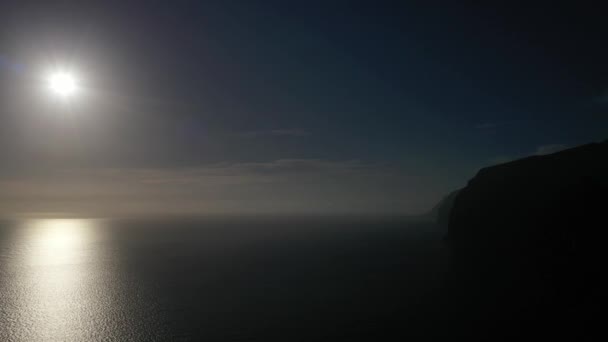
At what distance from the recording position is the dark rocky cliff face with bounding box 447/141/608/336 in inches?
2099

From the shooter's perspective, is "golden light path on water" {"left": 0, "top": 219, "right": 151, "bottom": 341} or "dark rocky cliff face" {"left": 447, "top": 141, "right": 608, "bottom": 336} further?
"dark rocky cliff face" {"left": 447, "top": 141, "right": 608, "bottom": 336}

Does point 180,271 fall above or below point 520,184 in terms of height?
below

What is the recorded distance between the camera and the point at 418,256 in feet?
374

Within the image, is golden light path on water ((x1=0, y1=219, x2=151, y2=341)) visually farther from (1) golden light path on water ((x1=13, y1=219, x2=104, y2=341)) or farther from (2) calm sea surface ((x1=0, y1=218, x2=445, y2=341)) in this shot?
(2) calm sea surface ((x1=0, y1=218, x2=445, y2=341))

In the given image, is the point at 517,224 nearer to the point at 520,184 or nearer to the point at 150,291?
the point at 520,184

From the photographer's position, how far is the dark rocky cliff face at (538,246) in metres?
53.3

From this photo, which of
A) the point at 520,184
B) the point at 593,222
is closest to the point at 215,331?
the point at 593,222

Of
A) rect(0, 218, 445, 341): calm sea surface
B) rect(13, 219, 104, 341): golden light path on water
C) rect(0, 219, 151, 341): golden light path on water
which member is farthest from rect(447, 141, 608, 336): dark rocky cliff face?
rect(13, 219, 104, 341): golden light path on water

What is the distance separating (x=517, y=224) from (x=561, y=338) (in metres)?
56.7

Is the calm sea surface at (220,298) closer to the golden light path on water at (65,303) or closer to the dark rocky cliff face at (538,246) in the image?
the golden light path on water at (65,303)

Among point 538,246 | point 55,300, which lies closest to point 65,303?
point 55,300

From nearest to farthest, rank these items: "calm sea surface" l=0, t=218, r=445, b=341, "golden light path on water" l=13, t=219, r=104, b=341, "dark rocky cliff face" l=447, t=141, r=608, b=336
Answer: "calm sea surface" l=0, t=218, r=445, b=341
"golden light path on water" l=13, t=219, r=104, b=341
"dark rocky cliff face" l=447, t=141, r=608, b=336

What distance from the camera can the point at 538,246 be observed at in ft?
271

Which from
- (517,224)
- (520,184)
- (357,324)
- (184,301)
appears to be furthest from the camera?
(520,184)
